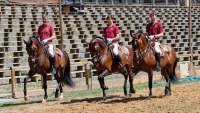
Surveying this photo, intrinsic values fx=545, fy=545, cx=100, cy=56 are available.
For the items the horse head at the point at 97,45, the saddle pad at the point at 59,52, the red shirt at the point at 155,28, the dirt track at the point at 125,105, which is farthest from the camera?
the saddle pad at the point at 59,52

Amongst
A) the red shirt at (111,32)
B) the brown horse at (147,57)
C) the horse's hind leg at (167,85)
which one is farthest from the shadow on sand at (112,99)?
the red shirt at (111,32)

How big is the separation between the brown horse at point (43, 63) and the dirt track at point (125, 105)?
1262 mm

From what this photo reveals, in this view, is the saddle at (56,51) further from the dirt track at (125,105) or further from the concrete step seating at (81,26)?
the concrete step seating at (81,26)

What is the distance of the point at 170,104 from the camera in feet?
50.9

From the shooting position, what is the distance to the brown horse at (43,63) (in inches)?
693

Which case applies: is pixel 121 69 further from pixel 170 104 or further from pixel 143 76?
pixel 143 76

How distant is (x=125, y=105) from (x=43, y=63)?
3.59 meters

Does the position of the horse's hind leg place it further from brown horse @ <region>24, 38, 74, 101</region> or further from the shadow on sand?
brown horse @ <region>24, 38, 74, 101</region>

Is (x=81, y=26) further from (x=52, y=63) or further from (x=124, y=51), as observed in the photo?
(x=52, y=63)

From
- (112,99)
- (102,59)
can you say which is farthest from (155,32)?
(112,99)

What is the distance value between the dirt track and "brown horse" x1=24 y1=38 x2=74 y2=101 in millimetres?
1262

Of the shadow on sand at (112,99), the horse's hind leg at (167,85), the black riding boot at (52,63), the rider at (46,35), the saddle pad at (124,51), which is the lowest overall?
the shadow on sand at (112,99)

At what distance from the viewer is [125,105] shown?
621 inches

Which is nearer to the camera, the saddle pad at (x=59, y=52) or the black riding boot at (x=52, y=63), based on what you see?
the black riding boot at (x=52, y=63)
